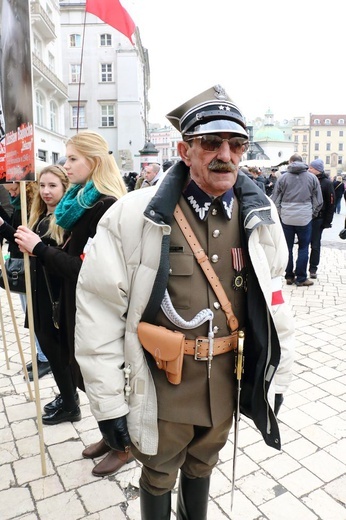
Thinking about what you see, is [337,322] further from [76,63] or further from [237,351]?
[76,63]

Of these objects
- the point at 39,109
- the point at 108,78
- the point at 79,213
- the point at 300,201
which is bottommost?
the point at 79,213

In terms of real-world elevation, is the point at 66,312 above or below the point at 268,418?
above

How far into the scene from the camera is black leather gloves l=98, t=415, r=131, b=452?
5.78 feet

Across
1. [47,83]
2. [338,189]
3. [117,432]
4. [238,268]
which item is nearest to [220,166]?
[238,268]

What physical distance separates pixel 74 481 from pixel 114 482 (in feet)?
0.88

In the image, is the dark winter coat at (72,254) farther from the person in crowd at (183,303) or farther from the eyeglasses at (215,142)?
the eyeglasses at (215,142)

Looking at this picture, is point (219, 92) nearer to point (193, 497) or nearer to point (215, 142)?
point (215, 142)

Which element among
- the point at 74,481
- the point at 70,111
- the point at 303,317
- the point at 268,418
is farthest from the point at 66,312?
the point at 70,111

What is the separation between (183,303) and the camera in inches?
69.3

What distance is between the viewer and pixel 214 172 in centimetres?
167

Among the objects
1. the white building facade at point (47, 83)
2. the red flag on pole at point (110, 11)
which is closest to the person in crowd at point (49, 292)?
the red flag on pole at point (110, 11)

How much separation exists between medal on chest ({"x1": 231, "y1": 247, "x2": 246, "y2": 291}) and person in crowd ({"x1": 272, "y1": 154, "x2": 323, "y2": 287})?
230 inches

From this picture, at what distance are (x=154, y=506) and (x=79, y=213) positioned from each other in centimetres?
170

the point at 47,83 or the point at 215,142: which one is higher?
the point at 47,83
